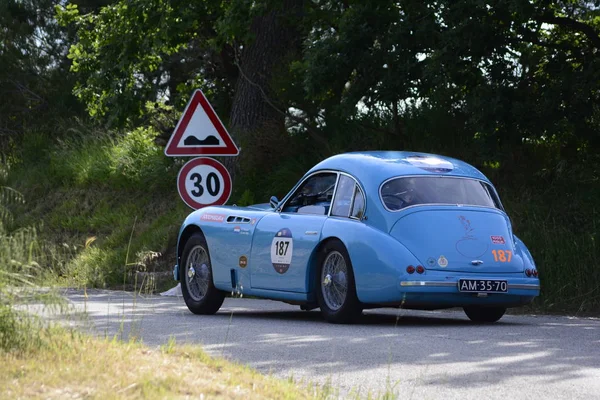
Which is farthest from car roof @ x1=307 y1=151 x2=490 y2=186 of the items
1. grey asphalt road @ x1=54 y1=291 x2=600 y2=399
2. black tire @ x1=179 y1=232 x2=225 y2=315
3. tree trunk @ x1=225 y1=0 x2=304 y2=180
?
tree trunk @ x1=225 y1=0 x2=304 y2=180

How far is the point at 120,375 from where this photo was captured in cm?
654

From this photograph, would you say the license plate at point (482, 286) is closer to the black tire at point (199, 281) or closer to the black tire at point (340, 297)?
the black tire at point (340, 297)

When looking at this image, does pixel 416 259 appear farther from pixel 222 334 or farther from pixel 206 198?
pixel 206 198

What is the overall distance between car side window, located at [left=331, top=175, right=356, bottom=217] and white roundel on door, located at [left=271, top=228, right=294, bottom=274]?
20.9 inches

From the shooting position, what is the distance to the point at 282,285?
12508 millimetres

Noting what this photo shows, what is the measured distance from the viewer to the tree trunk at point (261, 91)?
23875 millimetres

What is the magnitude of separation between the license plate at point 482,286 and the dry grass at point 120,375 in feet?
13.2

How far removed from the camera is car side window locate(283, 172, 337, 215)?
12586mm

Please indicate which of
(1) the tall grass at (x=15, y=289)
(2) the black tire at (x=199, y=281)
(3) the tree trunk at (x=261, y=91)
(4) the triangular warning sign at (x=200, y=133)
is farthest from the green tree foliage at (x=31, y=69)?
(1) the tall grass at (x=15, y=289)

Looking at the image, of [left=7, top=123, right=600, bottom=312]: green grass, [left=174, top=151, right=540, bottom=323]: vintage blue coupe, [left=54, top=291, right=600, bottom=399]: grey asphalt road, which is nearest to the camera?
[left=54, top=291, right=600, bottom=399]: grey asphalt road

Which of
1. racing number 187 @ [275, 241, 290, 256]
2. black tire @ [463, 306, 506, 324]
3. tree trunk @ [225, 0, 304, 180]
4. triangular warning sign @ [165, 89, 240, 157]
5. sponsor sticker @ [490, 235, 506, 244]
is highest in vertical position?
tree trunk @ [225, 0, 304, 180]

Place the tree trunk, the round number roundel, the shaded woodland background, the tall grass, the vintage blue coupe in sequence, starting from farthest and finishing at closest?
the tree trunk < the shaded woodland background < the round number roundel < the vintage blue coupe < the tall grass

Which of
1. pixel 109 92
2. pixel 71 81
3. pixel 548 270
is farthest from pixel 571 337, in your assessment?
pixel 71 81

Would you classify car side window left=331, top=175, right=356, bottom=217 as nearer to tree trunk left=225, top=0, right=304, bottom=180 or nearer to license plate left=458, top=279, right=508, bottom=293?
license plate left=458, top=279, right=508, bottom=293
